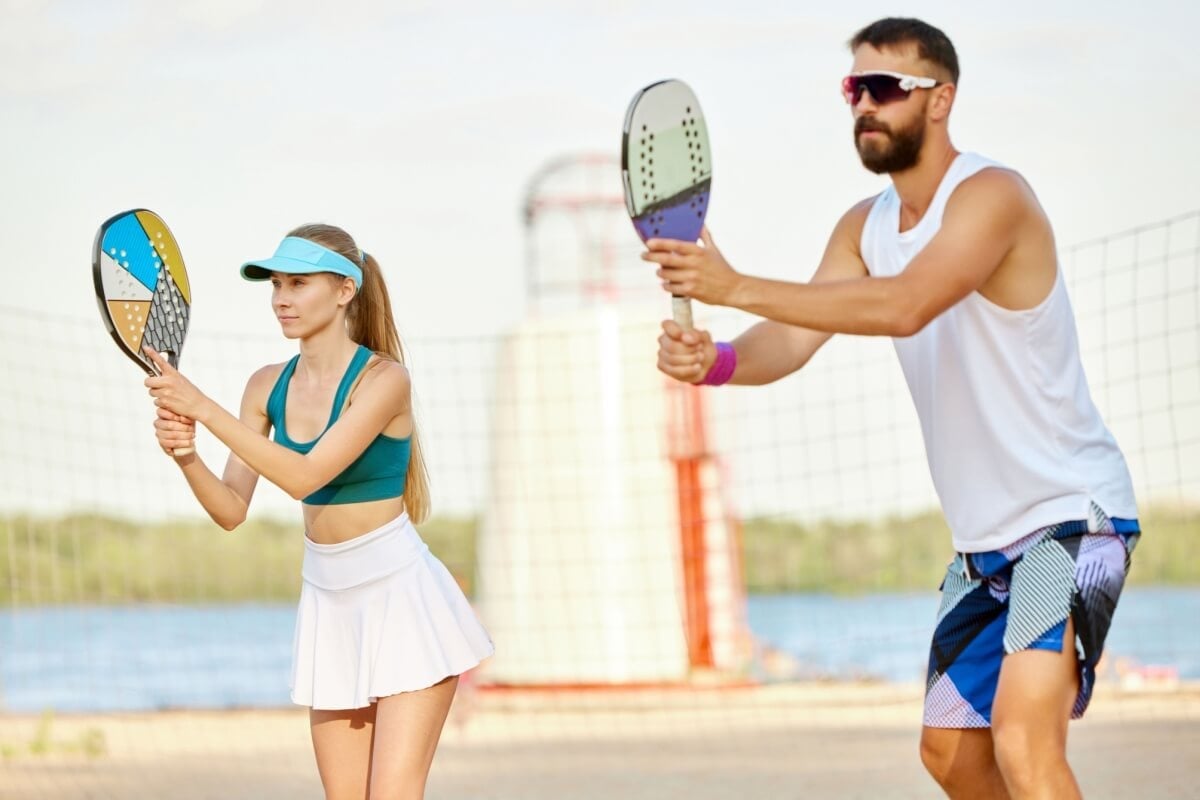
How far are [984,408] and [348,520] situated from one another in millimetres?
1443

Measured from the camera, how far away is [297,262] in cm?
377

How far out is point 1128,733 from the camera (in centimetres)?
850

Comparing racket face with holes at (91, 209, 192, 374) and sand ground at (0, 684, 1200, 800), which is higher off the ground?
racket face with holes at (91, 209, 192, 374)

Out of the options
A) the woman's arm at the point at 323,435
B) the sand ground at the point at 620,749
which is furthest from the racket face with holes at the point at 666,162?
the sand ground at the point at 620,749

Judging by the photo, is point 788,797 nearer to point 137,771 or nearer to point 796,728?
point 796,728

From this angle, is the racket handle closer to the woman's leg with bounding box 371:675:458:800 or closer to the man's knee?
the man's knee

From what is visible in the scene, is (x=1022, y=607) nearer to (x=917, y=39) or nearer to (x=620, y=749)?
(x=917, y=39)

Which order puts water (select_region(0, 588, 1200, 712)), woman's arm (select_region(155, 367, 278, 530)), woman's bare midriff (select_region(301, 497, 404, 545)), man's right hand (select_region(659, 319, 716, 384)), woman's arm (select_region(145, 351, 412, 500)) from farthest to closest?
1. water (select_region(0, 588, 1200, 712))
2. woman's bare midriff (select_region(301, 497, 404, 545))
3. woman's arm (select_region(155, 367, 278, 530))
4. woman's arm (select_region(145, 351, 412, 500))
5. man's right hand (select_region(659, 319, 716, 384))

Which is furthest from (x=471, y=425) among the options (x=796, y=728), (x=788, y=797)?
(x=788, y=797)

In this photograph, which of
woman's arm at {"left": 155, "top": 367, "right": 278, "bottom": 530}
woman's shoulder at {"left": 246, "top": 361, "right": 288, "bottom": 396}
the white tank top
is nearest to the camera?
the white tank top

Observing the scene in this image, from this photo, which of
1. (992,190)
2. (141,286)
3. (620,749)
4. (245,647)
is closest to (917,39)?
(992,190)

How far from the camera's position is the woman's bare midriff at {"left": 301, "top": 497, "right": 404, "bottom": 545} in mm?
3777

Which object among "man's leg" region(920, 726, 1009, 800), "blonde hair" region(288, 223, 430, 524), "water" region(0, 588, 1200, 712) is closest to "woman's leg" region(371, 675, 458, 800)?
"blonde hair" region(288, 223, 430, 524)

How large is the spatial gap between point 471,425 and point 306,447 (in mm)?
6856
